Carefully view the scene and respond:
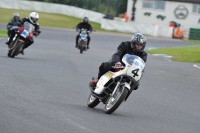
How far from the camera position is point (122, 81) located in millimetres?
10984

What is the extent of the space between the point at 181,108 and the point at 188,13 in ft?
194

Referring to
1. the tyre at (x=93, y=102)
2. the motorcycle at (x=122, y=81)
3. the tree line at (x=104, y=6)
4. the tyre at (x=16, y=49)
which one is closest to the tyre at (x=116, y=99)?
the motorcycle at (x=122, y=81)

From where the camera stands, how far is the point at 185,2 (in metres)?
71.1

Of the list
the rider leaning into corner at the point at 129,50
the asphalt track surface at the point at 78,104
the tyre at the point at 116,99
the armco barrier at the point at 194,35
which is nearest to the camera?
the asphalt track surface at the point at 78,104

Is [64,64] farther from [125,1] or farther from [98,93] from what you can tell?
[125,1]

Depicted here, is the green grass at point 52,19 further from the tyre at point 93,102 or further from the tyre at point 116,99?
the tyre at point 116,99

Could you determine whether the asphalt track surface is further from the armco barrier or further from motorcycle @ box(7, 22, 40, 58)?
the armco barrier

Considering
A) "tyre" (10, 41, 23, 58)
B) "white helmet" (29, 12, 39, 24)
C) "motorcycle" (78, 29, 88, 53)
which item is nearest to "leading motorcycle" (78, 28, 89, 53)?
"motorcycle" (78, 29, 88, 53)

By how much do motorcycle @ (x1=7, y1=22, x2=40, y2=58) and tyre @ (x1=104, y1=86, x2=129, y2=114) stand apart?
1178 centimetres

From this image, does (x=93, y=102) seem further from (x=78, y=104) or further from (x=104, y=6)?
(x=104, y=6)

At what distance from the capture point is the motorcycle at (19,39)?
22484 mm

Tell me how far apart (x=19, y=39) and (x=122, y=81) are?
12145mm

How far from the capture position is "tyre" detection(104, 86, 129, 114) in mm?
10688

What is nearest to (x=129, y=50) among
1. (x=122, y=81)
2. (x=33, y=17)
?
(x=122, y=81)
